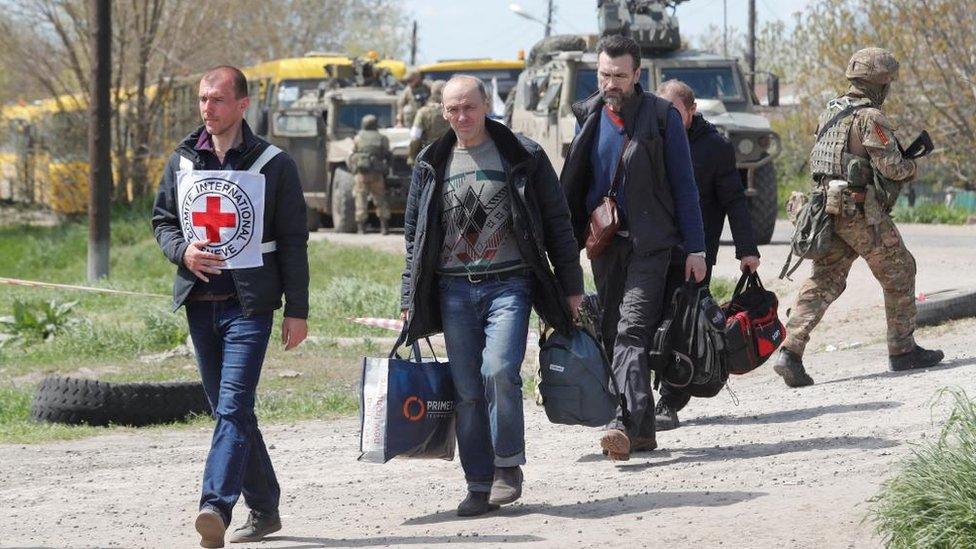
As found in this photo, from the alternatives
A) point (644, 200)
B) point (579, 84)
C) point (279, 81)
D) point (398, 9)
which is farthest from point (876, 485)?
point (398, 9)

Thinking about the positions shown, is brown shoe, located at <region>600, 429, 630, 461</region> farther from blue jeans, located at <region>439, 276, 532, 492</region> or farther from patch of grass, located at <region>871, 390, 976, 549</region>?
patch of grass, located at <region>871, 390, 976, 549</region>

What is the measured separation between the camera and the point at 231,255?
5.93 metres

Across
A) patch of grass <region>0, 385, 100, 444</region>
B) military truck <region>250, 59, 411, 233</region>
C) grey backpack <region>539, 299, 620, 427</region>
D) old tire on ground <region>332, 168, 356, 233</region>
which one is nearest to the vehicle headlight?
military truck <region>250, 59, 411, 233</region>

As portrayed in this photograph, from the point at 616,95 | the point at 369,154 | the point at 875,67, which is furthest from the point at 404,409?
the point at 369,154

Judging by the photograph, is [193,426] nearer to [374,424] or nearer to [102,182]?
[374,424]

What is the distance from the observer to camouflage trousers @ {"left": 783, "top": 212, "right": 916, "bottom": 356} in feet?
29.6

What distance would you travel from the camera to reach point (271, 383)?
11.2 m

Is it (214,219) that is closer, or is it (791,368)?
(214,219)

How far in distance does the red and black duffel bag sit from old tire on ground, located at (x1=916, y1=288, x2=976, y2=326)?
3.34m

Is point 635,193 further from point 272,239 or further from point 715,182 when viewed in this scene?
point 272,239

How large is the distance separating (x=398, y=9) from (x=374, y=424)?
58.1m

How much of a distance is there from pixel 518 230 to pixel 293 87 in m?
24.8

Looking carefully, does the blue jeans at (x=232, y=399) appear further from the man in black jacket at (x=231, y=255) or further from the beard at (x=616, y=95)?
the beard at (x=616, y=95)

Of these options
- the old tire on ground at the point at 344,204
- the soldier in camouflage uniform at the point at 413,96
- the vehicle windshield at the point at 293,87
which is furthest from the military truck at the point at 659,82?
the vehicle windshield at the point at 293,87
